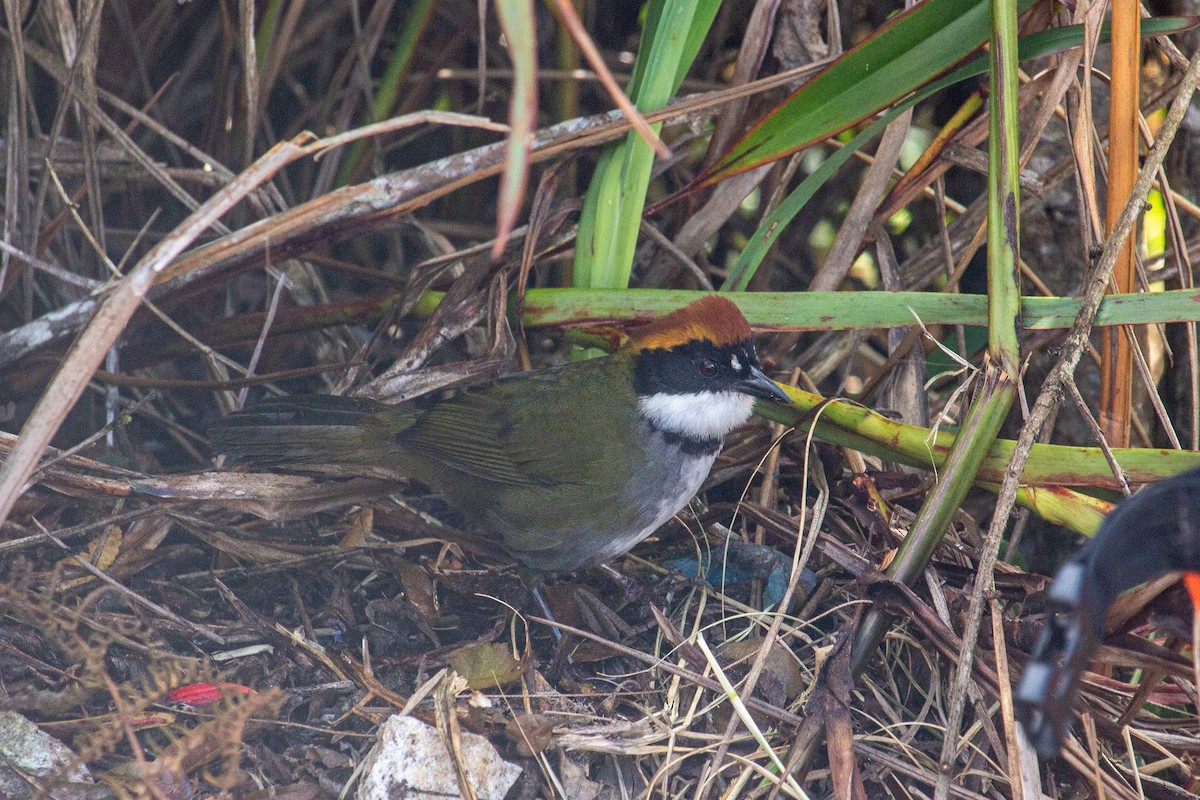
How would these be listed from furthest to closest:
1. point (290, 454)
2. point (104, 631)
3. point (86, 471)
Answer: point (290, 454)
point (86, 471)
point (104, 631)

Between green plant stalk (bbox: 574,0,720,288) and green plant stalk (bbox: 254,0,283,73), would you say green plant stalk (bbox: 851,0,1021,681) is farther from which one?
green plant stalk (bbox: 254,0,283,73)

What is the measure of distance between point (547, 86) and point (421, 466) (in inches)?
74.9

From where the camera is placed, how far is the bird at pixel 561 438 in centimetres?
358

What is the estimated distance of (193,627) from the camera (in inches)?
125

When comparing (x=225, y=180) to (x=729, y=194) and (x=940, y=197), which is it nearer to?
(x=729, y=194)

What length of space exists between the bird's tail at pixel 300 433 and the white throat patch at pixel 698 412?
3.38 feet

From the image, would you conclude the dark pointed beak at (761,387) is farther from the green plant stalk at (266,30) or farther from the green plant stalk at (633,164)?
the green plant stalk at (266,30)

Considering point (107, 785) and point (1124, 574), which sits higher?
point (1124, 574)

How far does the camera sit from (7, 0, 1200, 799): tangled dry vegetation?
2.80 meters

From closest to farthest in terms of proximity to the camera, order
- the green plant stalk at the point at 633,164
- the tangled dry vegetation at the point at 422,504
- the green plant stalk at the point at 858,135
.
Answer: the tangled dry vegetation at the point at 422,504
the green plant stalk at the point at 858,135
the green plant stalk at the point at 633,164

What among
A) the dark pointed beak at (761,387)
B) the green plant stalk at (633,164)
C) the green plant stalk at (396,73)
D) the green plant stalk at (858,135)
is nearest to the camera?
the green plant stalk at (858,135)

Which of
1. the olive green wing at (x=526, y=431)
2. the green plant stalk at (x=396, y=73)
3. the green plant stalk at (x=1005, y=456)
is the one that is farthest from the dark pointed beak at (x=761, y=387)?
the green plant stalk at (x=396, y=73)

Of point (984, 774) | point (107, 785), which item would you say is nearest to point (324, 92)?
point (107, 785)

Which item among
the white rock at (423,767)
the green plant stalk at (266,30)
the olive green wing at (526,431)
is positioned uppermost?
the green plant stalk at (266,30)
